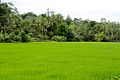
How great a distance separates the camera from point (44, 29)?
4012cm

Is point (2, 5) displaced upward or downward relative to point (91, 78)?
upward

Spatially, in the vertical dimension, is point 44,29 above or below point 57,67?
above

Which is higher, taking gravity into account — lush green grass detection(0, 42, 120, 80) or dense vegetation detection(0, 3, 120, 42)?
dense vegetation detection(0, 3, 120, 42)

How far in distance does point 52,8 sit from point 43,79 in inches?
1686

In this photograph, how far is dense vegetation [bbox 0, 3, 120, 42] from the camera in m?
27.3

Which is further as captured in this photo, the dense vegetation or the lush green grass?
the dense vegetation

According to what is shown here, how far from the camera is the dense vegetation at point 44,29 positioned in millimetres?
27312

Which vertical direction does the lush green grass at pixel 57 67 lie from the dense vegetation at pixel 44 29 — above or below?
below

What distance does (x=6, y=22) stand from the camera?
27828 mm

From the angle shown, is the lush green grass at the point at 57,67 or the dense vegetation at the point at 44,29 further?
the dense vegetation at the point at 44,29

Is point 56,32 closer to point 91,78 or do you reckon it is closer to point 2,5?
point 2,5

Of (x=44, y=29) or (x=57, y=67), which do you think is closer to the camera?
(x=57, y=67)

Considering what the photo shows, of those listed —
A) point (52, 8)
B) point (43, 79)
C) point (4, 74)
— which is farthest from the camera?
point (52, 8)

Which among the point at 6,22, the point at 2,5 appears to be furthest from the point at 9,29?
the point at 2,5
